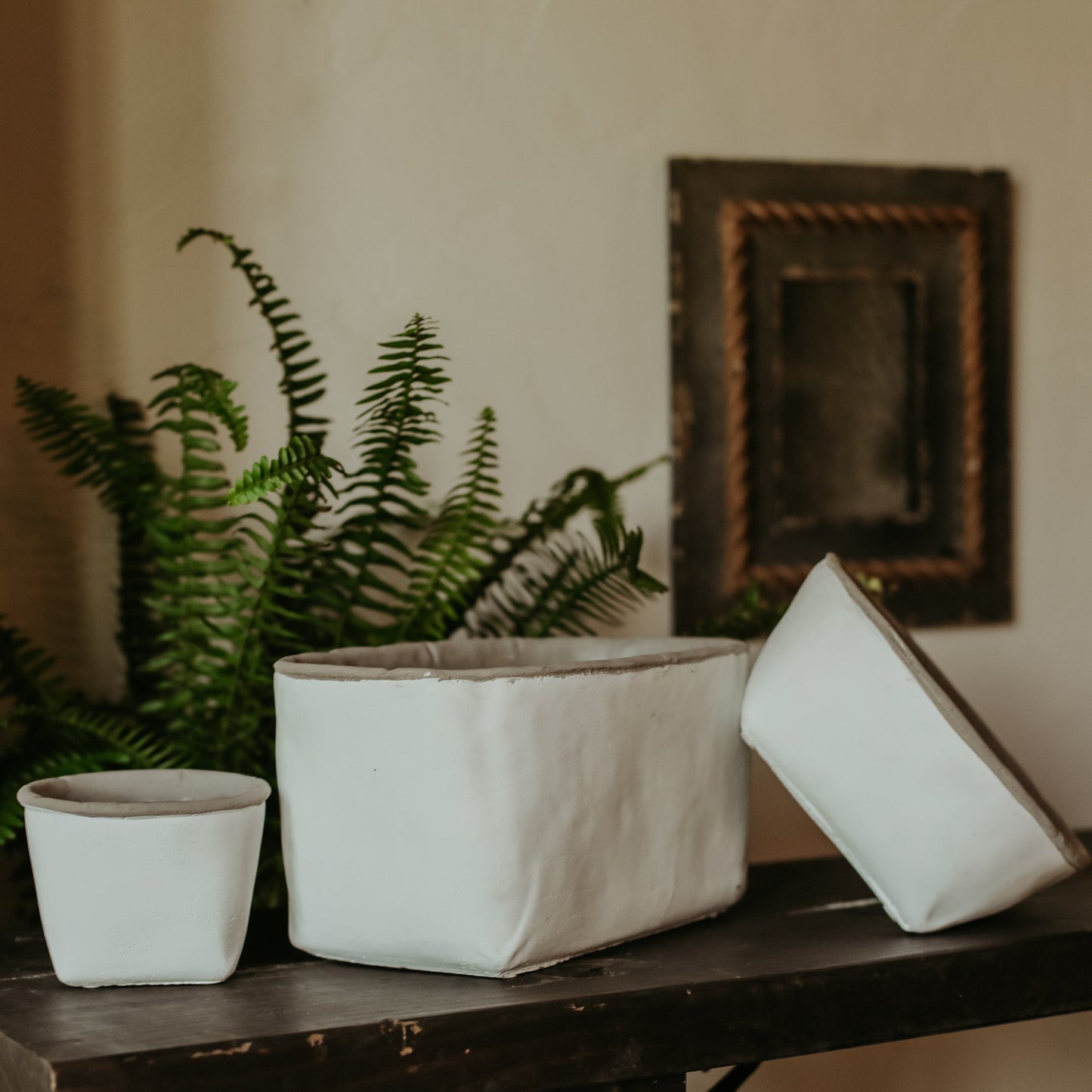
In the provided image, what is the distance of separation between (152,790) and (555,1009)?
1.13ft

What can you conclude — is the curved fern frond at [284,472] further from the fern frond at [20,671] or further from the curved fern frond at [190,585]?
the fern frond at [20,671]

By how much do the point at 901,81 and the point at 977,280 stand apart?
9.6 inches

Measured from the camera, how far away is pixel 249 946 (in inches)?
38.6

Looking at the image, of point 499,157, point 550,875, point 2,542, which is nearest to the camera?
point 550,875

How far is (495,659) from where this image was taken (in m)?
1.10

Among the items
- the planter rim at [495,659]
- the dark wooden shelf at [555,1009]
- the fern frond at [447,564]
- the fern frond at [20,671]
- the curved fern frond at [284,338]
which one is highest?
the curved fern frond at [284,338]

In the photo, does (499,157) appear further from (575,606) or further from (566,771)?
(566,771)

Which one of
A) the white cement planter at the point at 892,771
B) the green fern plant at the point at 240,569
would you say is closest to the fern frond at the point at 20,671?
the green fern plant at the point at 240,569

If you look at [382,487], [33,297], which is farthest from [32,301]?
[382,487]

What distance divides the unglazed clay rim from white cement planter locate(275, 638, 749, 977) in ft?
0.45

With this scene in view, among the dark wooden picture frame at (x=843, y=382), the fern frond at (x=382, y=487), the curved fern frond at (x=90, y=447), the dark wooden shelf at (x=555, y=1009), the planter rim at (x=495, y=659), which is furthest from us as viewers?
the dark wooden picture frame at (x=843, y=382)

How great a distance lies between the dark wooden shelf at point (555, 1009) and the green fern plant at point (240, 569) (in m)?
0.18

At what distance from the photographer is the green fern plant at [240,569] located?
3.53 ft

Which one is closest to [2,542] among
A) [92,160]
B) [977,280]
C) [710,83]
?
[92,160]
